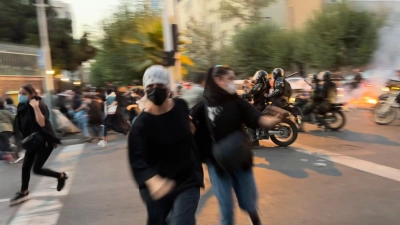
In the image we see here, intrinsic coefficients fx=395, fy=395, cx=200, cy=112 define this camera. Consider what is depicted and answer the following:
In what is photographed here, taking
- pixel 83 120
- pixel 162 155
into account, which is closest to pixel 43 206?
pixel 162 155

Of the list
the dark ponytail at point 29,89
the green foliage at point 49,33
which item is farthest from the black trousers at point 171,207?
the green foliage at point 49,33

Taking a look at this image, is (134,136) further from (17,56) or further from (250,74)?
(17,56)

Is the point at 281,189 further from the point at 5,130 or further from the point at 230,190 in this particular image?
the point at 5,130

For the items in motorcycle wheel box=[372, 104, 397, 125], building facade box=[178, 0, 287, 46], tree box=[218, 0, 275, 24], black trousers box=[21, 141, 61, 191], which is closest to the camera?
black trousers box=[21, 141, 61, 191]

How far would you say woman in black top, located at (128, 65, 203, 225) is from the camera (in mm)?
2678

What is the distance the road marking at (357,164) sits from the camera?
19.5 feet

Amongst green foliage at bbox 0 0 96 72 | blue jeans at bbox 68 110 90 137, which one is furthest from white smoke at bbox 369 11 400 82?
green foliage at bbox 0 0 96 72

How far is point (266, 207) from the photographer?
477 centimetres

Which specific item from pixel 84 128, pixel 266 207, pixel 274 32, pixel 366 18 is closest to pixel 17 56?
pixel 274 32

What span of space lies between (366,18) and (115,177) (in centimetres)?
2435

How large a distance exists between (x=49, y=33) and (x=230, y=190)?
127ft

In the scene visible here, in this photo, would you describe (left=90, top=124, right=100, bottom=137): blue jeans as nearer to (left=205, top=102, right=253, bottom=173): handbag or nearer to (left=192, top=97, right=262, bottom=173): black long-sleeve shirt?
(left=192, top=97, right=262, bottom=173): black long-sleeve shirt

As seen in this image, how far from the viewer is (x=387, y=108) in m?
10.7

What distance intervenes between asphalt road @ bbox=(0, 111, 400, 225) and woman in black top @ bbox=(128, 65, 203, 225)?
5.82ft
